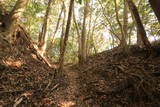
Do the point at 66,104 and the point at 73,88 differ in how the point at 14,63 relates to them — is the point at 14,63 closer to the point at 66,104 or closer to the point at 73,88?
the point at 73,88

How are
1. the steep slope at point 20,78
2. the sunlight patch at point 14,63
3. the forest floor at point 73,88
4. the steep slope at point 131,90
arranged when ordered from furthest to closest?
1. the sunlight patch at point 14,63
2. the steep slope at point 20,78
3. the forest floor at point 73,88
4. the steep slope at point 131,90

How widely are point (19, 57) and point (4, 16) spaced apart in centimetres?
239

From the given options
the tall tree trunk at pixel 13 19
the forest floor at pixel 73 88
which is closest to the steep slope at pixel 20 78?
the forest floor at pixel 73 88

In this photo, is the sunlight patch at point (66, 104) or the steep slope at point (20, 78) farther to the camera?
the sunlight patch at point (66, 104)

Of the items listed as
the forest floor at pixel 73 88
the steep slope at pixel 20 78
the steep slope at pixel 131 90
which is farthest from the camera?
the steep slope at pixel 20 78

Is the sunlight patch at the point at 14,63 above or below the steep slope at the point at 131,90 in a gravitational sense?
above

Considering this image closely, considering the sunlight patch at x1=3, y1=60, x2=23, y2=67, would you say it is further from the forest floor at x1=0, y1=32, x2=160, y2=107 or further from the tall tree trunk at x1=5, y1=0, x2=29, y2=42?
the tall tree trunk at x1=5, y1=0, x2=29, y2=42

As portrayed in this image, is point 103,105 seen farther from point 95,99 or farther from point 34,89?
point 34,89

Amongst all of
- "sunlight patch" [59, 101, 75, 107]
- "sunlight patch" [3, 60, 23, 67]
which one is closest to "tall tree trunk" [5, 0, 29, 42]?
"sunlight patch" [3, 60, 23, 67]

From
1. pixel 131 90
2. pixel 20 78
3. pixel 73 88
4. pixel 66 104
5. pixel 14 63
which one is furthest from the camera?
pixel 73 88

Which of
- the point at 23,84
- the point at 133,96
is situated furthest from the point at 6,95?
the point at 133,96

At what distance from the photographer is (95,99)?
17.6ft

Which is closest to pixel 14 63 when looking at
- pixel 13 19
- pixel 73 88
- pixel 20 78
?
pixel 20 78

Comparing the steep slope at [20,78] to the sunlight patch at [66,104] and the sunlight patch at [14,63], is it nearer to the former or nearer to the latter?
the sunlight patch at [14,63]
